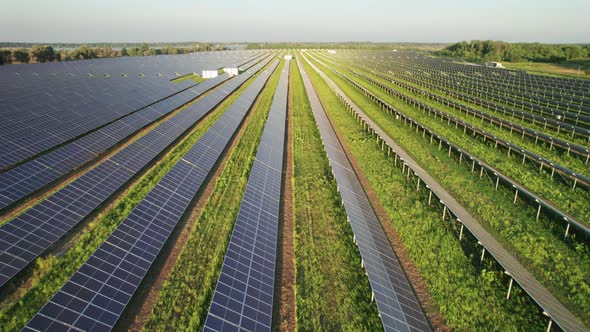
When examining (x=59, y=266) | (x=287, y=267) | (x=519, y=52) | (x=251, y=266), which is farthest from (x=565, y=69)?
(x=59, y=266)

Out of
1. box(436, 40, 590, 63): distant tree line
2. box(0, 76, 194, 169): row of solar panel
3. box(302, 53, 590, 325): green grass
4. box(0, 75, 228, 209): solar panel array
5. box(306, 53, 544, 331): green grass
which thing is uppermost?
box(436, 40, 590, 63): distant tree line

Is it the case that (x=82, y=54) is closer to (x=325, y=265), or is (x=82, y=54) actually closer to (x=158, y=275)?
Answer: (x=158, y=275)

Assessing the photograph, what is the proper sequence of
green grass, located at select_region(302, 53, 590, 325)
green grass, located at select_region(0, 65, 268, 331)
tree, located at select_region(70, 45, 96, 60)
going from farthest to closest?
1. tree, located at select_region(70, 45, 96, 60)
2. green grass, located at select_region(302, 53, 590, 325)
3. green grass, located at select_region(0, 65, 268, 331)

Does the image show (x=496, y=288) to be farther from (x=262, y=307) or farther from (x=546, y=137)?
(x=546, y=137)

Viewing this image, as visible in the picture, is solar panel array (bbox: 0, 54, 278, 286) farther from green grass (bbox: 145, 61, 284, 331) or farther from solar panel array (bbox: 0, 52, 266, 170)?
solar panel array (bbox: 0, 52, 266, 170)

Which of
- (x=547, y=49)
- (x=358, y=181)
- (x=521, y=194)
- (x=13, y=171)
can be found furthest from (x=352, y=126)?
Answer: (x=547, y=49)

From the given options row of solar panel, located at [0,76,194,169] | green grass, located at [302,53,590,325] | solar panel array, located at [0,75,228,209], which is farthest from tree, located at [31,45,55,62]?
green grass, located at [302,53,590,325]
